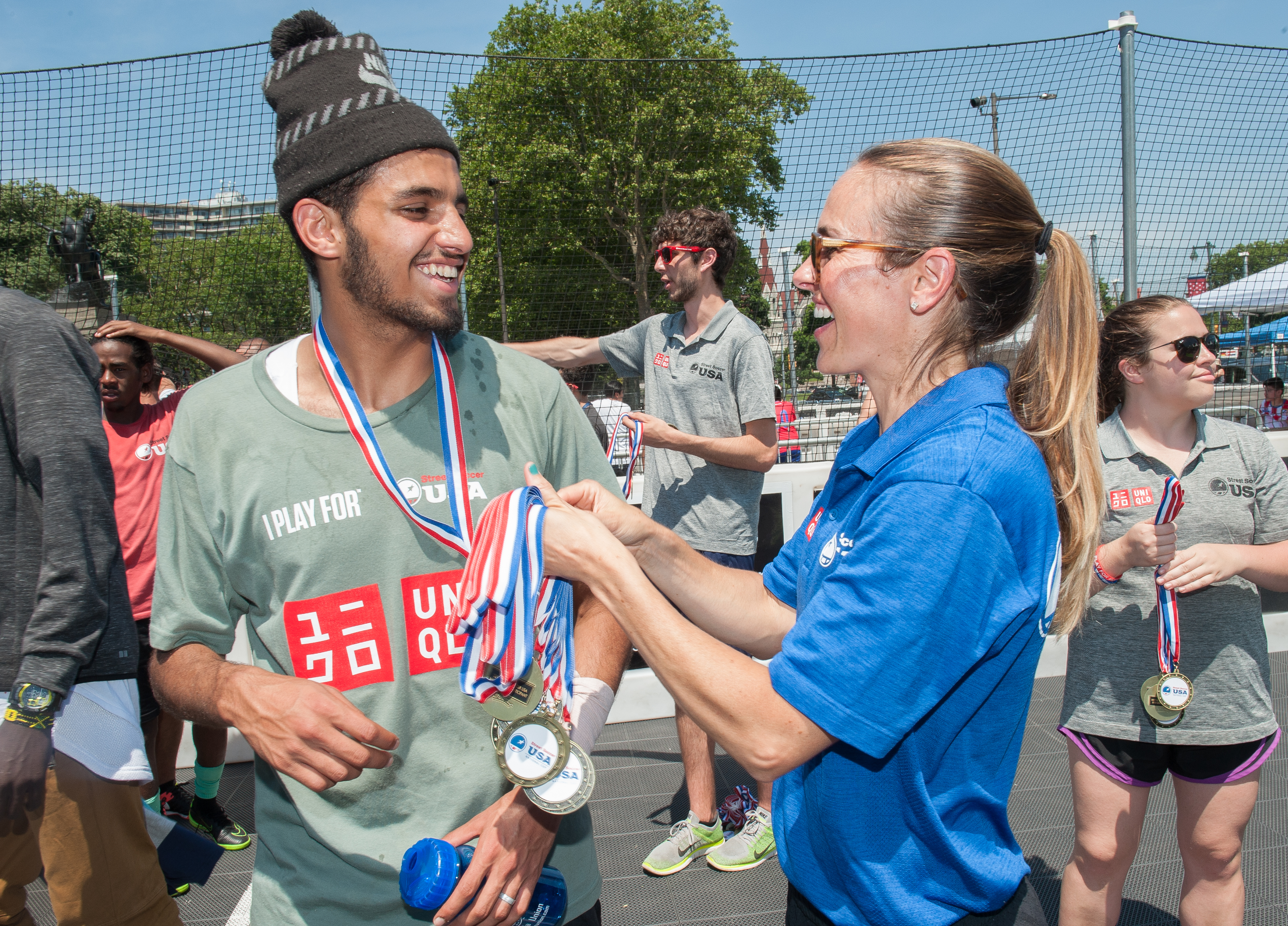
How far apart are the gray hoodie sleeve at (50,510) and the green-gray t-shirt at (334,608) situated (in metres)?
0.61

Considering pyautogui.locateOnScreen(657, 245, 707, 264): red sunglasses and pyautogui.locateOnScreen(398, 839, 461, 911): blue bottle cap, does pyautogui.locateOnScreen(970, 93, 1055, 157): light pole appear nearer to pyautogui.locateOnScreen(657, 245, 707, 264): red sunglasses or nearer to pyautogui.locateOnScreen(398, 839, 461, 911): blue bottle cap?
pyautogui.locateOnScreen(657, 245, 707, 264): red sunglasses

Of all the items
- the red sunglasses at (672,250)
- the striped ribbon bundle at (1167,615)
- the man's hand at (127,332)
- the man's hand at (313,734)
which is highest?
the red sunglasses at (672,250)

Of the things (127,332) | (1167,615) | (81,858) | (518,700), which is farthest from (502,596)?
(127,332)

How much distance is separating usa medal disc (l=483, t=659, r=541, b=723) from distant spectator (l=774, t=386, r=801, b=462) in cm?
455

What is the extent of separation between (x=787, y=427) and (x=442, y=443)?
4735mm

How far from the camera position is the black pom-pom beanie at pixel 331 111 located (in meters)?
1.58

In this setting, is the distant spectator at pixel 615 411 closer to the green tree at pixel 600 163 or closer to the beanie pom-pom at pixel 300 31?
the green tree at pixel 600 163

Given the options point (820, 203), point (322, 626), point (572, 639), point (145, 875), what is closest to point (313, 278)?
point (322, 626)

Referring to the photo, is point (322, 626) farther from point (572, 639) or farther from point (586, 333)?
point (586, 333)

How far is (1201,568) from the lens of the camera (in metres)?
2.49

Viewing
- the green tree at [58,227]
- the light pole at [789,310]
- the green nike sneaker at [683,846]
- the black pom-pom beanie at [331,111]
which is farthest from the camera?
the light pole at [789,310]

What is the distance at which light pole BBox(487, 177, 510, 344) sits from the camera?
5.70 m

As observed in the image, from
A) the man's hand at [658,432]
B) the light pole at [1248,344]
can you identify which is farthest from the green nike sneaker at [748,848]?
the light pole at [1248,344]

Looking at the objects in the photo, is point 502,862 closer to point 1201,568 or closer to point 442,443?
point 442,443
